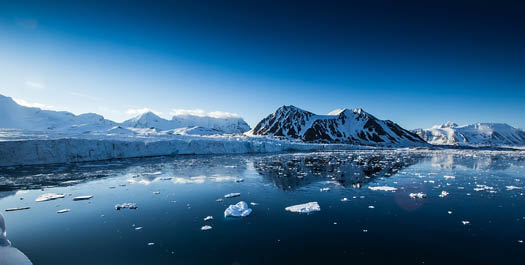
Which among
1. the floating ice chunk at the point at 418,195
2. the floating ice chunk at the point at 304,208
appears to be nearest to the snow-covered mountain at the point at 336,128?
the floating ice chunk at the point at 418,195

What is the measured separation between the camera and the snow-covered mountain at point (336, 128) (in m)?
156

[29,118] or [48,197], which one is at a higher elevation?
[29,118]

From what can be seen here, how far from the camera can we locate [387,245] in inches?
271

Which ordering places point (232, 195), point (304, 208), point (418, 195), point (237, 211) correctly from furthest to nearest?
point (232, 195), point (418, 195), point (304, 208), point (237, 211)

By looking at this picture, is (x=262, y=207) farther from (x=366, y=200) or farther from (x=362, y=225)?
(x=366, y=200)

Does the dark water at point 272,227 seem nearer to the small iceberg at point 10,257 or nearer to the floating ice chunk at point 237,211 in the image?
Result: the floating ice chunk at point 237,211

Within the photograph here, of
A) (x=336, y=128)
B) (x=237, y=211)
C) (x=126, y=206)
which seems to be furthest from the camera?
(x=336, y=128)

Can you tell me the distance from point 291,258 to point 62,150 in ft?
116

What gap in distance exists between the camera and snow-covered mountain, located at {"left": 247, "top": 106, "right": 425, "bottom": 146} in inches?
Result: 6153

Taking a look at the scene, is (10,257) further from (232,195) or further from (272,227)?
(232,195)

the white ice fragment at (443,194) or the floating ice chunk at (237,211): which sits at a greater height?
the white ice fragment at (443,194)

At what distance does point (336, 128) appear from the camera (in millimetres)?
170625

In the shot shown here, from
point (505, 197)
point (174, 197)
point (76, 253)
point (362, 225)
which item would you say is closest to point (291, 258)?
point (362, 225)

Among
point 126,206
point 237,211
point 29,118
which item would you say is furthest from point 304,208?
point 29,118
